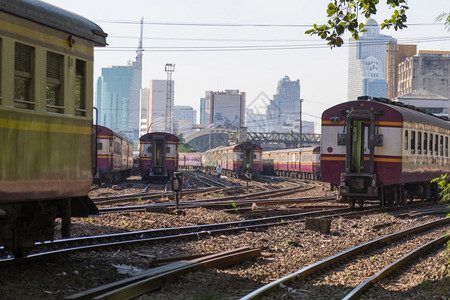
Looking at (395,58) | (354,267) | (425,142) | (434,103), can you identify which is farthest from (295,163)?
(395,58)

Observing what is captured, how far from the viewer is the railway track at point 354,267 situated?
8195 mm

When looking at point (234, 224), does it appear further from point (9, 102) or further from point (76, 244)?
point (9, 102)

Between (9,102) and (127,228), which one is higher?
(9,102)

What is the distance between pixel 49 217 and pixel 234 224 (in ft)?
22.8

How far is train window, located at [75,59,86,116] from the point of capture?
9.04 meters

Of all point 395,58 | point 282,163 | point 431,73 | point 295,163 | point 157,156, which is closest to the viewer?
point 157,156

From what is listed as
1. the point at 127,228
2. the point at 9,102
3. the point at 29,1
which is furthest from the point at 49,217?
the point at 127,228

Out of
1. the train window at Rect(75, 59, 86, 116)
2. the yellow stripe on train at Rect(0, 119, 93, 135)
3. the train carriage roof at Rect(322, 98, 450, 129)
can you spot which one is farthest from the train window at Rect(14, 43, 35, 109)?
the train carriage roof at Rect(322, 98, 450, 129)

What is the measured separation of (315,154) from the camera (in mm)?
50312

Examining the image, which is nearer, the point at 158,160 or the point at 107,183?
the point at 107,183

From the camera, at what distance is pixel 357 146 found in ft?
65.3

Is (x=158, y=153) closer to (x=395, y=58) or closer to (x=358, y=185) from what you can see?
(x=358, y=185)

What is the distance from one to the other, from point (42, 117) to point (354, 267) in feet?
17.0

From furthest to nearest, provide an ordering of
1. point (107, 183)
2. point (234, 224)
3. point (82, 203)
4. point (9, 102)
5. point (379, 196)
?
point (107, 183) → point (379, 196) → point (234, 224) → point (82, 203) → point (9, 102)
